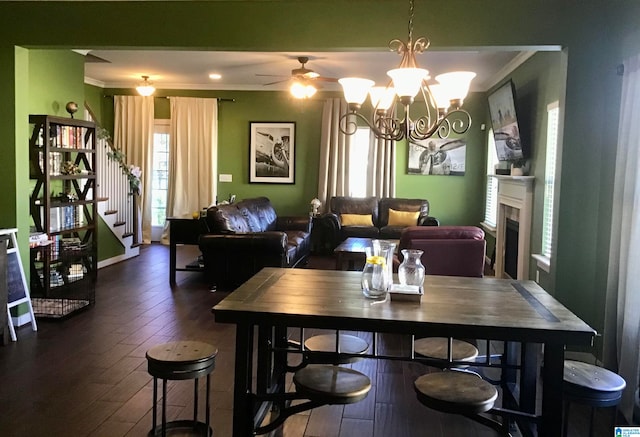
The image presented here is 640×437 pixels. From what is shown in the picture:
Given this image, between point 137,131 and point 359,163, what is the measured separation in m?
3.86

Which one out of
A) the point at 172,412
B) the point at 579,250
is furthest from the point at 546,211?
the point at 172,412

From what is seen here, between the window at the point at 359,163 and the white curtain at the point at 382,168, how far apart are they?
0.12 m

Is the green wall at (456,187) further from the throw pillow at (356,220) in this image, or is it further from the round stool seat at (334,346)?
the round stool seat at (334,346)

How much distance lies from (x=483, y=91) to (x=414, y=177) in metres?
1.75

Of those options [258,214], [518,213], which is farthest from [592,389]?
[258,214]

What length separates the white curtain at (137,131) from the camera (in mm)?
9469

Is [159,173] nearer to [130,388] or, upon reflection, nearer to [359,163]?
[359,163]

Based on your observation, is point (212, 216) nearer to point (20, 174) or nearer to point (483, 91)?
point (20, 174)

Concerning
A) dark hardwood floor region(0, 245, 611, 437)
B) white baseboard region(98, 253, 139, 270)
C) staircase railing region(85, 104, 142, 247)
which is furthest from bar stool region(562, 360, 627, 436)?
white baseboard region(98, 253, 139, 270)

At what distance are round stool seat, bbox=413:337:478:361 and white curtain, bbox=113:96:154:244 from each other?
25.0ft

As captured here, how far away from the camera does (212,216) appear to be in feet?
19.7

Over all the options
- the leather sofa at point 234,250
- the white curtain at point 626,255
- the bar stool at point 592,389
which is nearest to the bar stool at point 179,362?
the bar stool at point 592,389

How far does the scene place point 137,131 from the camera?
951cm

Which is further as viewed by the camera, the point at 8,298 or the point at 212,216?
the point at 212,216
